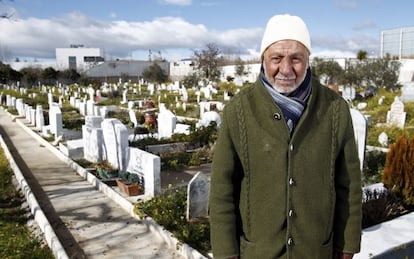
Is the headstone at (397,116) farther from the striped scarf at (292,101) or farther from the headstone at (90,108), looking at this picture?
the headstone at (90,108)

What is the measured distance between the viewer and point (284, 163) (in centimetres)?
176

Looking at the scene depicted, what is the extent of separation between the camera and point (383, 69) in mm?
27953

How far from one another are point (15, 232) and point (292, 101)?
194 inches

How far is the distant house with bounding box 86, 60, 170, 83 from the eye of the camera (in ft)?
233

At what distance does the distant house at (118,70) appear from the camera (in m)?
70.9

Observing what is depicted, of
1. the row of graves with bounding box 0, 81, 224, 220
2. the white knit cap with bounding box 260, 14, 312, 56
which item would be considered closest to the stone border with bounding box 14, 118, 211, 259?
the row of graves with bounding box 0, 81, 224, 220

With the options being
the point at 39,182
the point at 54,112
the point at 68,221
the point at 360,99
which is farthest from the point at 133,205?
the point at 360,99

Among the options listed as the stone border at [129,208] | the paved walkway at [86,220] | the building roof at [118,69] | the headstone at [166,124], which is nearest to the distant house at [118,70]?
the building roof at [118,69]

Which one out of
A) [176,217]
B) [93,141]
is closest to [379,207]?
[176,217]

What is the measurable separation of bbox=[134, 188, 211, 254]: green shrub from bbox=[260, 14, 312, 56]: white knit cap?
3.14 meters

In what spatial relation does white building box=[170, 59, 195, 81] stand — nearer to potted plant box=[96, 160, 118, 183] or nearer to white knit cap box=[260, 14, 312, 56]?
potted plant box=[96, 160, 118, 183]

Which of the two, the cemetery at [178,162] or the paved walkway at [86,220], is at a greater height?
the cemetery at [178,162]

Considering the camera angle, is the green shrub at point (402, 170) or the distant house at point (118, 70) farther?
the distant house at point (118, 70)

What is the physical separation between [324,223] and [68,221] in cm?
467
